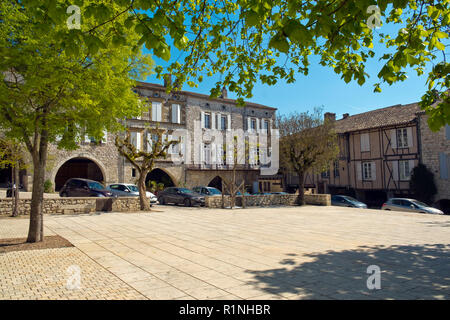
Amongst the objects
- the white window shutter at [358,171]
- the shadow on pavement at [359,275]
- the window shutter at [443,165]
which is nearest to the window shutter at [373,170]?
the white window shutter at [358,171]

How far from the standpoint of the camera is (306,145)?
21703mm

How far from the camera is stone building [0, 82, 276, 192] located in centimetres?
2883

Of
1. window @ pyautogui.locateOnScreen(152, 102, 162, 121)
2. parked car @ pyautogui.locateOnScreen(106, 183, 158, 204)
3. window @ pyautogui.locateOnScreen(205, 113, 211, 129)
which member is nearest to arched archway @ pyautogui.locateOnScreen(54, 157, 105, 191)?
window @ pyautogui.locateOnScreen(152, 102, 162, 121)

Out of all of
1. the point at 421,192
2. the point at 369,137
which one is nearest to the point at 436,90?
the point at 421,192

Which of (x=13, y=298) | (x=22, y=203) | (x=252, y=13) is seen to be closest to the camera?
(x=252, y=13)

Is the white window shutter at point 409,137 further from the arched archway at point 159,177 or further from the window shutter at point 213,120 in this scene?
the arched archway at point 159,177

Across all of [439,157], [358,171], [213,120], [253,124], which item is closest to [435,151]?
[439,157]

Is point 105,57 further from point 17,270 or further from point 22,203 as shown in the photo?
point 22,203

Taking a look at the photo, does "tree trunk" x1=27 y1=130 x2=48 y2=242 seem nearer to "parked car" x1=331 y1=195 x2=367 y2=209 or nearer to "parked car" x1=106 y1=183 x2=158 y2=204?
"parked car" x1=106 y1=183 x2=158 y2=204

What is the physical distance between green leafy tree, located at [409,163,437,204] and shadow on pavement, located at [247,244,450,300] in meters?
20.4
